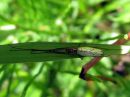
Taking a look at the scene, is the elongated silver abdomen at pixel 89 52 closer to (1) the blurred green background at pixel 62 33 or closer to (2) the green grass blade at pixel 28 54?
(2) the green grass blade at pixel 28 54

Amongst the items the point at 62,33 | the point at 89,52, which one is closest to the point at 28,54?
the point at 89,52

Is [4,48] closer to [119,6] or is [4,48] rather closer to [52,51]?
[52,51]

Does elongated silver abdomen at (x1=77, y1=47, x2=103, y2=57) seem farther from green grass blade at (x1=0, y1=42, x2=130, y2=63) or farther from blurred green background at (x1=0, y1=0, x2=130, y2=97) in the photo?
blurred green background at (x1=0, y1=0, x2=130, y2=97)

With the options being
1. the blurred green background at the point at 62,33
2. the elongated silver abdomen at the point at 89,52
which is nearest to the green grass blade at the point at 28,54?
the elongated silver abdomen at the point at 89,52

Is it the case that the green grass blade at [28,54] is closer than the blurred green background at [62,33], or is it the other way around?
the green grass blade at [28,54]

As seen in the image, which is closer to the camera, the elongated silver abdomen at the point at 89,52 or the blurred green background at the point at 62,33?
the elongated silver abdomen at the point at 89,52

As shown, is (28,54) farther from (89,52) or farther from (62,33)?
(62,33)

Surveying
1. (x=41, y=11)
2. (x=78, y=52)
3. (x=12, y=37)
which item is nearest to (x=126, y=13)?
(x=41, y=11)

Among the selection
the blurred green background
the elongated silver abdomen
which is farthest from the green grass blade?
the blurred green background

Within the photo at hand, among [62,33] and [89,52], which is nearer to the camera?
[89,52]
